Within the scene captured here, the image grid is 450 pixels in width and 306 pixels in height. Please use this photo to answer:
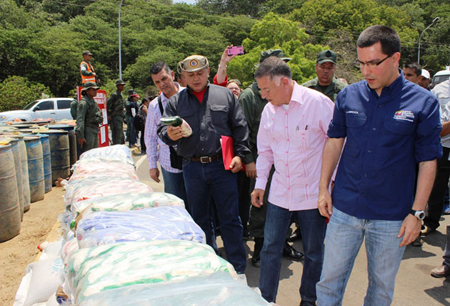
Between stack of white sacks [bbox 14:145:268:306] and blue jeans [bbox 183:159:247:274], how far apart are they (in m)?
0.76

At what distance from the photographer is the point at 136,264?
1.71 metres

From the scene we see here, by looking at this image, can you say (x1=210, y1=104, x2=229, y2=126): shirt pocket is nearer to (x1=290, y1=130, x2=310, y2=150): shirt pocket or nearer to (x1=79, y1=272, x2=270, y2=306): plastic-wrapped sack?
(x1=290, y1=130, x2=310, y2=150): shirt pocket

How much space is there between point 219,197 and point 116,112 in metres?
8.94

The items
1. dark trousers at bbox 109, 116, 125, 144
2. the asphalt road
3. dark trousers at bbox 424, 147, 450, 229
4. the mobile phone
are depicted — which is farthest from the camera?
dark trousers at bbox 109, 116, 125, 144

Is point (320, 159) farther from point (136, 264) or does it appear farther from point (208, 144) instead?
point (136, 264)

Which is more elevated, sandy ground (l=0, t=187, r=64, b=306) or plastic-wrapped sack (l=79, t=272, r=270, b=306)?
plastic-wrapped sack (l=79, t=272, r=270, b=306)

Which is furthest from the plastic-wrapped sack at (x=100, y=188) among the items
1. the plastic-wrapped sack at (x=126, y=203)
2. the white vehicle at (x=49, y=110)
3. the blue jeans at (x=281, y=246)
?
the white vehicle at (x=49, y=110)

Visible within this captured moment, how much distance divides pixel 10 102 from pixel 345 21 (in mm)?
51499

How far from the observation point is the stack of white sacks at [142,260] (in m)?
1.50

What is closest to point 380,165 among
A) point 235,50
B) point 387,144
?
point 387,144

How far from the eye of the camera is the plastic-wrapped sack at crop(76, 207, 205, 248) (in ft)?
6.81

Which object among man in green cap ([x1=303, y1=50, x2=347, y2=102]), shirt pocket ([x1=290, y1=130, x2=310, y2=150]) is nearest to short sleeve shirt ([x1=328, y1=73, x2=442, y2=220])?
shirt pocket ([x1=290, y1=130, x2=310, y2=150])

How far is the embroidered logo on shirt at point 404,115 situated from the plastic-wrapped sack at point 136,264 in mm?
1263

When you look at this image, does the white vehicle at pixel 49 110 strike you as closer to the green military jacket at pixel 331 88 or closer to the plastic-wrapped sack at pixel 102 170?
the plastic-wrapped sack at pixel 102 170
